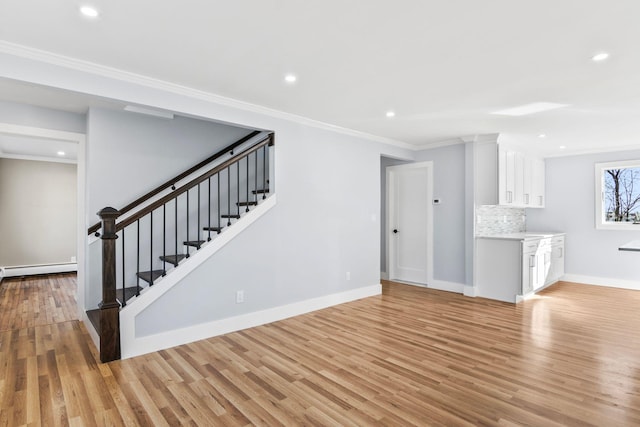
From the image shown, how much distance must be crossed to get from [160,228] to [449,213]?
441 centimetres

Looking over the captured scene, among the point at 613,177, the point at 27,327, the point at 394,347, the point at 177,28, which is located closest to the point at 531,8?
the point at 177,28

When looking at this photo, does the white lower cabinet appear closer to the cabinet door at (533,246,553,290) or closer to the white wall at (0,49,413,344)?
the cabinet door at (533,246,553,290)

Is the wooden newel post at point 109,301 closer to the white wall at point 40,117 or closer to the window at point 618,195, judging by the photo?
the white wall at point 40,117

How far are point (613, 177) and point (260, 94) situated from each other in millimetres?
6520

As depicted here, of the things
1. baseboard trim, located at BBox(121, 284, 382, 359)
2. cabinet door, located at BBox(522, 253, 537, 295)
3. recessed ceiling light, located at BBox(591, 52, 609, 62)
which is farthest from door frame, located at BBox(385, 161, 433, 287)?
recessed ceiling light, located at BBox(591, 52, 609, 62)

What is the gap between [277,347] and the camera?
3.36 metres

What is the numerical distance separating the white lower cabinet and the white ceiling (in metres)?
→ 2.01

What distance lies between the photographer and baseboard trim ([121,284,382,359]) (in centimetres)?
315

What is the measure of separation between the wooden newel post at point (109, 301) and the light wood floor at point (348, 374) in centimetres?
13

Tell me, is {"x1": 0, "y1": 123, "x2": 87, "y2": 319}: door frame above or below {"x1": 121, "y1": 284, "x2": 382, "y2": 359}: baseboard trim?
above

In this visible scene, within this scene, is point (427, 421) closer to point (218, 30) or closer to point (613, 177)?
point (218, 30)

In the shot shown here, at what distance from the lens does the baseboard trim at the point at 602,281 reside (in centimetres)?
599

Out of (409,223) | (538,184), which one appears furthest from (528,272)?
(538,184)

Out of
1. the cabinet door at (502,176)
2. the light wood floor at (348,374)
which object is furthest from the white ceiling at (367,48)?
the light wood floor at (348,374)
